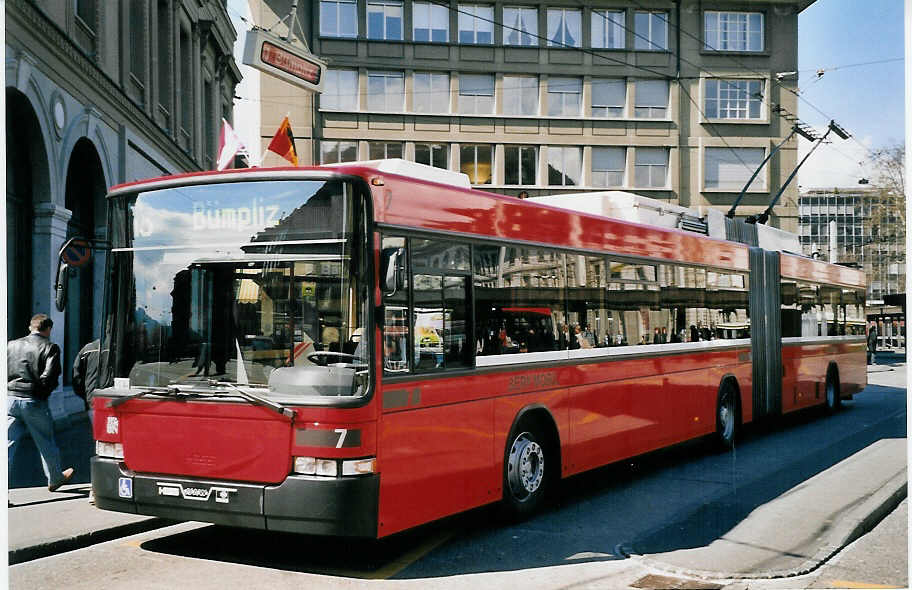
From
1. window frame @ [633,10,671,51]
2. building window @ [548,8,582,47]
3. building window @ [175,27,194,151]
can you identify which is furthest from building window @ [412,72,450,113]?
building window @ [175,27,194,151]

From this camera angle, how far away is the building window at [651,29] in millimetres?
38969

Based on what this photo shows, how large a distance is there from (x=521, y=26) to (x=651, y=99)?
20.5 feet

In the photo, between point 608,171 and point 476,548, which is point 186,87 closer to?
point 476,548

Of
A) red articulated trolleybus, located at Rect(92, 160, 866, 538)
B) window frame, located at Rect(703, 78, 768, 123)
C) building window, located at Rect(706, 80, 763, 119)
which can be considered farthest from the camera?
building window, located at Rect(706, 80, 763, 119)

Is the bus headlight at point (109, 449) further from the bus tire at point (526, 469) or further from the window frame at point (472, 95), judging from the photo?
the window frame at point (472, 95)

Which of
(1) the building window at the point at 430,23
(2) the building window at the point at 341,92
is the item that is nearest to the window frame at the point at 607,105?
(1) the building window at the point at 430,23

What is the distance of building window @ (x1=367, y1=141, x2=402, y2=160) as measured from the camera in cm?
3794

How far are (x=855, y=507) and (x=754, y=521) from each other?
106 cm

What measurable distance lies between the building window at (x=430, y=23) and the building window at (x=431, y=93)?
142 cm

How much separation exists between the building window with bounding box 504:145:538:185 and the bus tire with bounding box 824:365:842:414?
22.8 meters

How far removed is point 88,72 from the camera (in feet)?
50.9

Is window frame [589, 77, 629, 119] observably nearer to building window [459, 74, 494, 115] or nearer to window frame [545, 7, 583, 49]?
window frame [545, 7, 583, 49]

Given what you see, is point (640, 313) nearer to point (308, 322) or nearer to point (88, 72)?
point (308, 322)

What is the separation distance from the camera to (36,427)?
918cm
